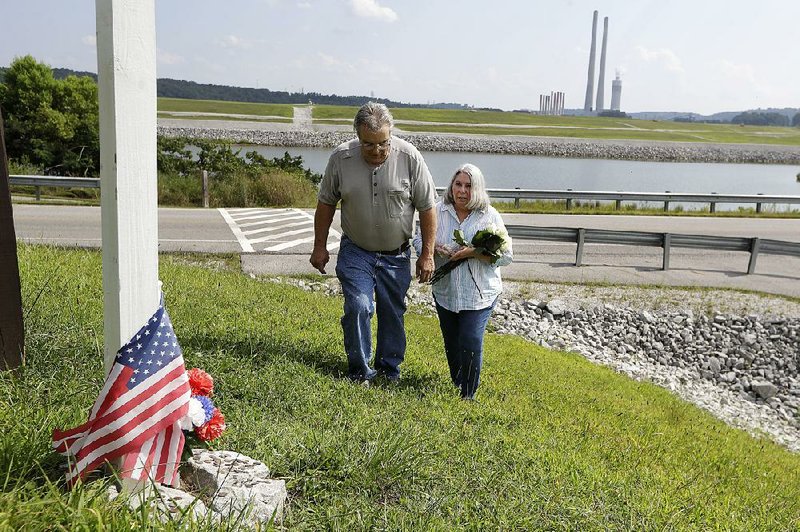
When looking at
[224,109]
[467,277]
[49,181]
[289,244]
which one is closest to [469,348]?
[467,277]

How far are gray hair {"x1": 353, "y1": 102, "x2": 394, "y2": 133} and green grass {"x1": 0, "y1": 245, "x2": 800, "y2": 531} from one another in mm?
1776

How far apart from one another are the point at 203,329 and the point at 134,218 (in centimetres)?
327

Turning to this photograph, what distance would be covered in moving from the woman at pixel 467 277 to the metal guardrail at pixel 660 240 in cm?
877

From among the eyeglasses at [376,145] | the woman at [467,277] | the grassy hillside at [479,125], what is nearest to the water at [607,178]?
the woman at [467,277]

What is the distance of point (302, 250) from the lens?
574 inches

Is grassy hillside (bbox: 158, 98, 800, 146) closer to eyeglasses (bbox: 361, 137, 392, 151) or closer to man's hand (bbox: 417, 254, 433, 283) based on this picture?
man's hand (bbox: 417, 254, 433, 283)

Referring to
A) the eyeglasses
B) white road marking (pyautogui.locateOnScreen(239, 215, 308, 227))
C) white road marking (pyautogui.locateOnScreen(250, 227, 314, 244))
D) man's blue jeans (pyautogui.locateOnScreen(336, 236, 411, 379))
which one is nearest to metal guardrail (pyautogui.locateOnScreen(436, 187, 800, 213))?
white road marking (pyautogui.locateOnScreen(239, 215, 308, 227))

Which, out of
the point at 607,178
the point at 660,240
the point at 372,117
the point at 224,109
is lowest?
the point at 607,178

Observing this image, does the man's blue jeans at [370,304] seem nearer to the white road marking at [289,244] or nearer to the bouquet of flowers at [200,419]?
the bouquet of flowers at [200,419]

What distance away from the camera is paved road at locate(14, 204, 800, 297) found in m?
14.1

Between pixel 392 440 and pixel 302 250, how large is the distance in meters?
10.9

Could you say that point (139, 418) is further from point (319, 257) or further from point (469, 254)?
point (469, 254)

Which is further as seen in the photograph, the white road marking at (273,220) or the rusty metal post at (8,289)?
the white road marking at (273,220)

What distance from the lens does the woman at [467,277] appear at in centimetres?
600
